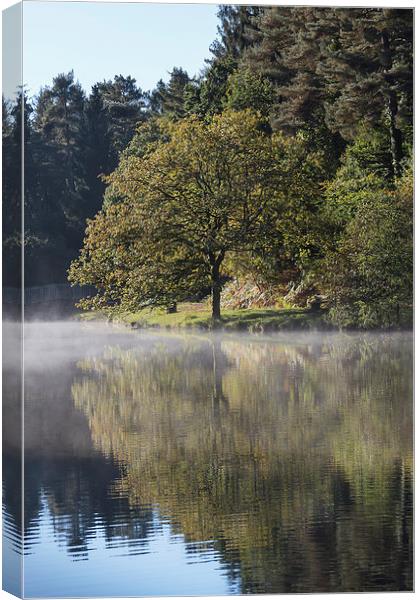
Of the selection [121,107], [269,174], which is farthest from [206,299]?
[121,107]

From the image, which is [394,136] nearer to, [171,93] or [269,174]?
[269,174]

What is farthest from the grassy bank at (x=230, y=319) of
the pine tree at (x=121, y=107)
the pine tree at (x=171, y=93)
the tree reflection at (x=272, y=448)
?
the pine tree at (x=171, y=93)

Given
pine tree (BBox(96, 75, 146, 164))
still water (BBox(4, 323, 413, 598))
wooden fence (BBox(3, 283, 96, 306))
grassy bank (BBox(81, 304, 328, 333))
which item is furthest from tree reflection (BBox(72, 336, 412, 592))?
pine tree (BBox(96, 75, 146, 164))

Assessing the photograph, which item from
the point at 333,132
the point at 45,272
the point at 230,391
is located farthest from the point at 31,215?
the point at 333,132

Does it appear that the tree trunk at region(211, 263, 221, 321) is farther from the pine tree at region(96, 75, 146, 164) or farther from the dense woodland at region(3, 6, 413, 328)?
the pine tree at region(96, 75, 146, 164)

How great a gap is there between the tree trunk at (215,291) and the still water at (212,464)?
18cm

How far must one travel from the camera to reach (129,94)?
8.85m

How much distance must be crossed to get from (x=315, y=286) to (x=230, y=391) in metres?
1.03

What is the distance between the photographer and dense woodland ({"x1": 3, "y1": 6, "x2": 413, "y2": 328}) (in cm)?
911

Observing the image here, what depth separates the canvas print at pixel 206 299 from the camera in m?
8.41

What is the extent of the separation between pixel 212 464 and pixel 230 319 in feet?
3.69

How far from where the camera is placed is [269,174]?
Answer: 9.50m

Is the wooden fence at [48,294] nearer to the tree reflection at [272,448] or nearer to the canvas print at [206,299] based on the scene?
the canvas print at [206,299]

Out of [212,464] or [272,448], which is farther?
[272,448]
